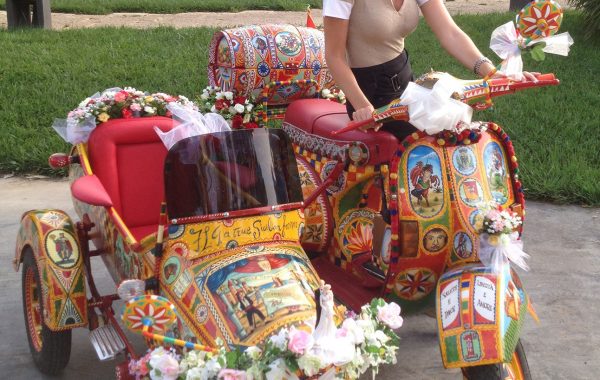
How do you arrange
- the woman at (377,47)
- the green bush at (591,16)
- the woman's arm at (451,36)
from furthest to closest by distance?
the green bush at (591,16)
the woman's arm at (451,36)
the woman at (377,47)

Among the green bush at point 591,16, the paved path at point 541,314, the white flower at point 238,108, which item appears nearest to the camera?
the paved path at point 541,314

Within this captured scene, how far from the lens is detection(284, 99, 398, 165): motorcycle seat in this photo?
341cm

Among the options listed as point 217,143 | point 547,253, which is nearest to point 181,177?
point 217,143

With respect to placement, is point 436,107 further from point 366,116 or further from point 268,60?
point 268,60

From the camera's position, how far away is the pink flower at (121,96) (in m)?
3.97

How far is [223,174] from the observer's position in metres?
2.90

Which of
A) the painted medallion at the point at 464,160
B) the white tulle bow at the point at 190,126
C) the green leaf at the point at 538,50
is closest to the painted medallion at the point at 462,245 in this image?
the painted medallion at the point at 464,160

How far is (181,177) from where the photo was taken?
287 cm

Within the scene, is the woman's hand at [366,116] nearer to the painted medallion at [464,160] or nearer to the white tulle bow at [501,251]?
the painted medallion at [464,160]

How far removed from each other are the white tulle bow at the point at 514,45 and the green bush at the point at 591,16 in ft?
24.7

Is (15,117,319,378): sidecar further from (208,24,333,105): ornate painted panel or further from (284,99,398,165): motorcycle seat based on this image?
(208,24,333,105): ornate painted panel

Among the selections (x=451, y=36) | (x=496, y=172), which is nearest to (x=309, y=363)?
(x=496, y=172)

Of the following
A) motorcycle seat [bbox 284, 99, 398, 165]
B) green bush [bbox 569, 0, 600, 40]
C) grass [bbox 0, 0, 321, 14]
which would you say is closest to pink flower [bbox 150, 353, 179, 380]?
motorcycle seat [bbox 284, 99, 398, 165]

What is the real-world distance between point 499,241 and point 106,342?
1.66 meters
